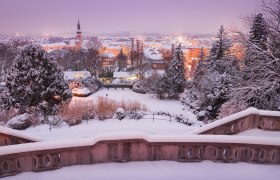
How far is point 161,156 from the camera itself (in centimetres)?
791

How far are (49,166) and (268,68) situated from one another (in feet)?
48.9

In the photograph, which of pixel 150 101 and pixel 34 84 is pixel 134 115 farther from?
pixel 150 101

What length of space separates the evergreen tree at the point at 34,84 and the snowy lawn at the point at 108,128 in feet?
22.0

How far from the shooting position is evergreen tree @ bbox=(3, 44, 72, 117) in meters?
29.7

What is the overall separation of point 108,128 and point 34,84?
12.2m

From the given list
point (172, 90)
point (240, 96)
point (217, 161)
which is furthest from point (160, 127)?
point (172, 90)

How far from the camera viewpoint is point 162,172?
7.39m

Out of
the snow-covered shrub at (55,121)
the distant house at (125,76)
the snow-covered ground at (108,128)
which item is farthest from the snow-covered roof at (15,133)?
the distant house at (125,76)

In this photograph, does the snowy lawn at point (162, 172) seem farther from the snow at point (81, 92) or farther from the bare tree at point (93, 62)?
the bare tree at point (93, 62)

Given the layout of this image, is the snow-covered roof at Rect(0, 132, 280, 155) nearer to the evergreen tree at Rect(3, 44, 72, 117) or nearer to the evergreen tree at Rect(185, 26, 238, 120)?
the evergreen tree at Rect(185, 26, 238, 120)

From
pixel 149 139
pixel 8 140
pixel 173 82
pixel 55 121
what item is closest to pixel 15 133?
pixel 8 140

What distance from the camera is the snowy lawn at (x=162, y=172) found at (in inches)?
279

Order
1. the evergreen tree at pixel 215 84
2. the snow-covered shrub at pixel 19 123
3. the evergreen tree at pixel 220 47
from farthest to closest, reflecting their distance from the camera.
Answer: the evergreen tree at pixel 220 47
the evergreen tree at pixel 215 84
the snow-covered shrub at pixel 19 123

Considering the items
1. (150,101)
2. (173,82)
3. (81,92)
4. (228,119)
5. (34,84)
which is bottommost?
(150,101)
